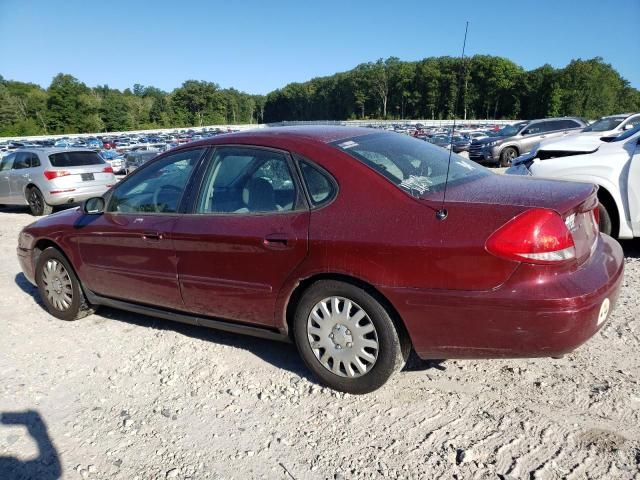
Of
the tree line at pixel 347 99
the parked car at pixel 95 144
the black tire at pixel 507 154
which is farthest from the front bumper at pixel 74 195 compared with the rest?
the tree line at pixel 347 99

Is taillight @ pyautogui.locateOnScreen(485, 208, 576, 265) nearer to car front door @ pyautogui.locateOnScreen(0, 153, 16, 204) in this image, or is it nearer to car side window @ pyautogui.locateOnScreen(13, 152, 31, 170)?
car side window @ pyautogui.locateOnScreen(13, 152, 31, 170)

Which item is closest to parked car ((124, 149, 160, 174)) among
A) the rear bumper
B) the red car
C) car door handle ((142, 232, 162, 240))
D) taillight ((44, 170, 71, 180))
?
taillight ((44, 170, 71, 180))

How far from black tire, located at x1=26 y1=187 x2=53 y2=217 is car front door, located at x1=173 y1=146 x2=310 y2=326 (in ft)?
31.2

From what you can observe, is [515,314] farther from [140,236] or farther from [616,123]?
[616,123]

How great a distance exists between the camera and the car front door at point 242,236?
118 inches

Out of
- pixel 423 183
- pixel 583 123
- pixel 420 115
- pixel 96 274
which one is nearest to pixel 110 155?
pixel 583 123

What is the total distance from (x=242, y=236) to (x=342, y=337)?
885 millimetres

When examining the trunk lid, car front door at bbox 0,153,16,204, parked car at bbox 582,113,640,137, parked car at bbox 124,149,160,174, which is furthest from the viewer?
parked car at bbox 124,149,160,174

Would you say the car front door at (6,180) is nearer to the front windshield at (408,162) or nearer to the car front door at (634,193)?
the front windshield at (408,162)

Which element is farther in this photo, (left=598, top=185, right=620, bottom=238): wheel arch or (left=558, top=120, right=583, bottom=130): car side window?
(left=558, top=120, right=583, bottom=130): car side window

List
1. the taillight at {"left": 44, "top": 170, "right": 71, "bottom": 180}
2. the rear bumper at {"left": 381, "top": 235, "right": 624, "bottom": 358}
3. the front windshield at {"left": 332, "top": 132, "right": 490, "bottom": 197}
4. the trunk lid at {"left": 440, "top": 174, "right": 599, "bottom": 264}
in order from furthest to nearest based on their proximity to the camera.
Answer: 1. the taillight at {"left": 44, "top": 170, "right": 71, "bottom": 180}
2. the front windshield at {"left": 332, "top": 132, "right": 490, "bottom": 197}
3. the trunk lid at {"left": 440, "top": 174, "right": 599, "bottom": 264}
4. the rear bumper at {"left": 381, "top": 235, "right": 624, "bottom": 358}

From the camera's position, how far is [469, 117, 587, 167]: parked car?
60.9ft

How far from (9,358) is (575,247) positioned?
13.4ft

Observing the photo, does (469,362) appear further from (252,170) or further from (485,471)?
(252,170)
